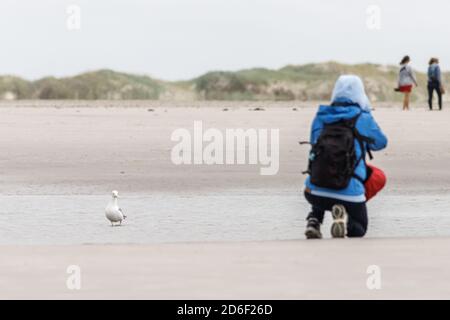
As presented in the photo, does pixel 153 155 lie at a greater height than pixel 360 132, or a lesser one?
lesser

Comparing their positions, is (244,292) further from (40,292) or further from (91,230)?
(91,230)

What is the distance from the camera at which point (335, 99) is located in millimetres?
9891

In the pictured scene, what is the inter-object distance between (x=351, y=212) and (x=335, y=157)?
0.45 meters

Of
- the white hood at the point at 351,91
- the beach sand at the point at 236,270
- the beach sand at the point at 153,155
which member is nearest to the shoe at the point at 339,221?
the beach sand at the point at 236,270

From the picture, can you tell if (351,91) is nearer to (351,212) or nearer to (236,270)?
(351,212)

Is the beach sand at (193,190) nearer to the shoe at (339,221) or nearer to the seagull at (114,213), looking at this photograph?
the shoe at (339,221)

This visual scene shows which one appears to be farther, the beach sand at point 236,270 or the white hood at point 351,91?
the white hood at point 351,91

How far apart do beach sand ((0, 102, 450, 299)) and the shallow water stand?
48cm

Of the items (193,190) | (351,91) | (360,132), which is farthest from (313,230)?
(193,190)

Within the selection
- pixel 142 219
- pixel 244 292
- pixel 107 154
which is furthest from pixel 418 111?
pixel 244 292

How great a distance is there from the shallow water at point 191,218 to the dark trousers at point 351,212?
432mm

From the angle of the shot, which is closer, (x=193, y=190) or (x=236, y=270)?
(x=236, y=270)

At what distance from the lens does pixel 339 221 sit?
970 cm

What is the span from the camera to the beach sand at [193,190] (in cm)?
748
